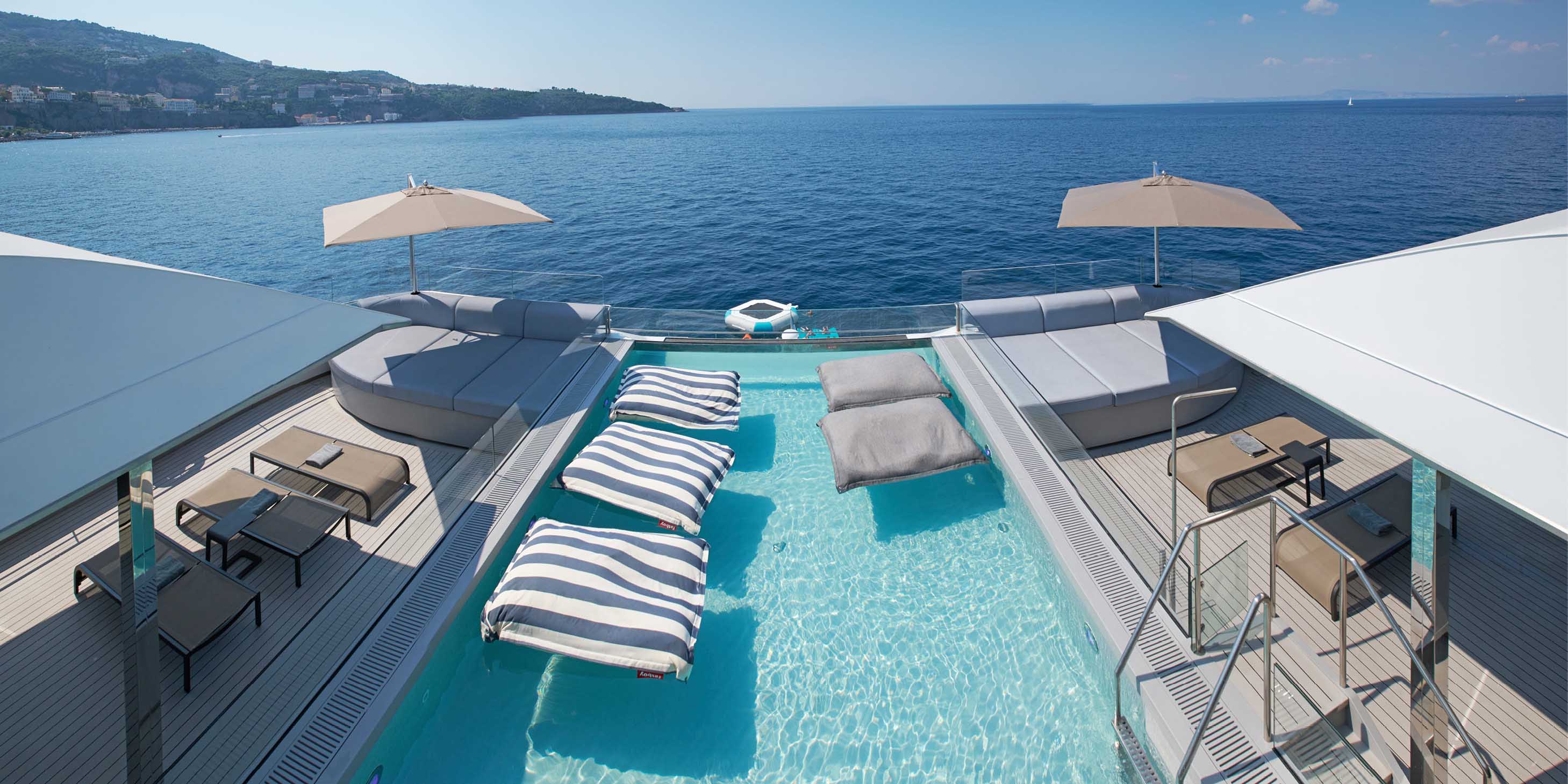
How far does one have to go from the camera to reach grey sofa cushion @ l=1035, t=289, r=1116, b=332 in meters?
7.79

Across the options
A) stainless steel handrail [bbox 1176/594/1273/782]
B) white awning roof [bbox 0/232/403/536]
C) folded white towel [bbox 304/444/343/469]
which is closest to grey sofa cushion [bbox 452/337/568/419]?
folded white towel [bbox 304/444/343/469]

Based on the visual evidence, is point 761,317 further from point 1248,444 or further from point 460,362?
point 1248,444

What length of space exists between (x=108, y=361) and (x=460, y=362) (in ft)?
13.1

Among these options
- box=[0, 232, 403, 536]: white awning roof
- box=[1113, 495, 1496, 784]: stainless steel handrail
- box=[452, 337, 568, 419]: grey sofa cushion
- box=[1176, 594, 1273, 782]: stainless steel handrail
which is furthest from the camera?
box=[452, 337, 568, 419]: grey sofa cushion

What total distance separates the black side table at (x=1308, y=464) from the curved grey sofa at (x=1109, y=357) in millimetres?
978

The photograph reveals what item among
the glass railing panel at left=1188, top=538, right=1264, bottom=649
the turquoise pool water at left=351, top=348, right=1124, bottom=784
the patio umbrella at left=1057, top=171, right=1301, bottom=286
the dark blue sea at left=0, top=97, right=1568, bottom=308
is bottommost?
the turquoise pool water at left=351, top=348, right=1124, bottom=784

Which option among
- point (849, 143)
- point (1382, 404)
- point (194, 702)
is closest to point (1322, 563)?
point (1382, 404)

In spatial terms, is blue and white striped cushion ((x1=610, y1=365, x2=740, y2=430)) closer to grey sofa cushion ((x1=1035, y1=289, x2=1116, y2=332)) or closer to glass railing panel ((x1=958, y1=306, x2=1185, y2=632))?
glass railing panel ((x1=958, y1=306, x2=1185, y2=632))

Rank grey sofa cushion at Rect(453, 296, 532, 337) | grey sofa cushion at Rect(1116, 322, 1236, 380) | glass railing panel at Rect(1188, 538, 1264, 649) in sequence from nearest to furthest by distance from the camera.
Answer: glass railing panel at Rect(1188, 538, 1264, 649), grey sofa cushion at Rect(1116, 322, 1236, 380), grey sofa cushion at Rect(453, 296, 532, 337)

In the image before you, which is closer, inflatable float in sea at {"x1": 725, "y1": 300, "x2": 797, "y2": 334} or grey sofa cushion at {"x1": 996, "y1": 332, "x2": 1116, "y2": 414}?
grey sofa cushion at {"x1": 996, "y1": 332, "x2": 1116, "y2": 414}

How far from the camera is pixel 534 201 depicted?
124 feet

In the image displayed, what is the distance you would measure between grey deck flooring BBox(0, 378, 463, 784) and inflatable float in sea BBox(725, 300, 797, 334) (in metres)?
5.99

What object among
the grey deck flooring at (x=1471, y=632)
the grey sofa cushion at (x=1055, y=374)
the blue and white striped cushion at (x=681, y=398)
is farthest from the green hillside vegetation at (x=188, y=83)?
the grey deck flooring at (x=1471, y=632)

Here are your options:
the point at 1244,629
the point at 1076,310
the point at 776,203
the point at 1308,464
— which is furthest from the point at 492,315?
the point at 776,203
